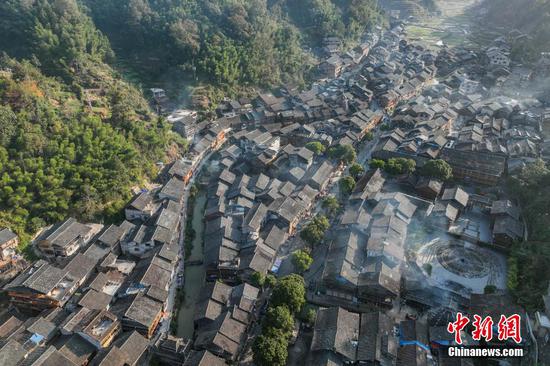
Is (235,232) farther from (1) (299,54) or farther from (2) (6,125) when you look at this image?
(1) (299,54)

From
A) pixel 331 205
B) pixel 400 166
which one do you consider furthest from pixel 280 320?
pixel 400 166

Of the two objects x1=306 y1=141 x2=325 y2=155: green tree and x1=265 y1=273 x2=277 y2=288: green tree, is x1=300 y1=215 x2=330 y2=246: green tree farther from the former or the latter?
x1=306 y1=141 x2=325 y2=155: green tree

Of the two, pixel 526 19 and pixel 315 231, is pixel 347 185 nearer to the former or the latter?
pixel 315 231

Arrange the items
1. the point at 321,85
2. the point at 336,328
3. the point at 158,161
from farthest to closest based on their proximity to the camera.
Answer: the point at 321,85, the point at 158,161, the point at 336,328

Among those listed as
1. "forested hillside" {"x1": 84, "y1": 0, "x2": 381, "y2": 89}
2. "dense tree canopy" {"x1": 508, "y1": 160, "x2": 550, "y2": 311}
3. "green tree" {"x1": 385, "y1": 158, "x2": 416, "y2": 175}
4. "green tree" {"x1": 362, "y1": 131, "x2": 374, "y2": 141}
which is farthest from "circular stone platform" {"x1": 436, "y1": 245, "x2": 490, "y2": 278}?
"forested hillside" {"x1": 84, "y1": 0, "x2": 381, "y2": 89}

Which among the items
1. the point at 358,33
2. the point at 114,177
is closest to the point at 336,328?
the point at 114,177

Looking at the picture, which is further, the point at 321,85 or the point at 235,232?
the point at 321,85

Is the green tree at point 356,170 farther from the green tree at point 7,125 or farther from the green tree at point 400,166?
the green tree at point 7,125

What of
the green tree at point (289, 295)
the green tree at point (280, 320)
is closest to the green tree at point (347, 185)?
the green tree at point (289, 295)
